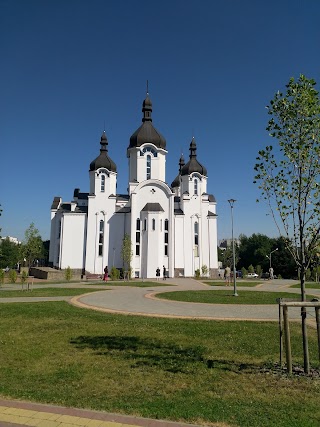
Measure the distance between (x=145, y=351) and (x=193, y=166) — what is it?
4596 centimetres

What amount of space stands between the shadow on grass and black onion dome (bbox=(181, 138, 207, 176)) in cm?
4416

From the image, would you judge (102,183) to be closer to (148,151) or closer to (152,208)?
(148,151)

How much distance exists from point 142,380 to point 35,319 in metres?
6.53

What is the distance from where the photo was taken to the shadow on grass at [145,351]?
7.30 metres

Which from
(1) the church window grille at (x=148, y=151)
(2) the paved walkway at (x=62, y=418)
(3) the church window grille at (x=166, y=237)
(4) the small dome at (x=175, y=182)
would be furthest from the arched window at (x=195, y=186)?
(2) the paved walkway at (x=62, y=418)

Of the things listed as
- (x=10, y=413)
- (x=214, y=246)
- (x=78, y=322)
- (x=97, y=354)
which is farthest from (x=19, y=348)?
(x=214, y=246)

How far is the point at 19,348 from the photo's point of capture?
8.45m

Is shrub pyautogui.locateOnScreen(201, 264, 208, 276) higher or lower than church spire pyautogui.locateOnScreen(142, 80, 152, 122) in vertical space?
lower

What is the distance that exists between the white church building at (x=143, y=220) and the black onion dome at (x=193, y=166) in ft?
0.53

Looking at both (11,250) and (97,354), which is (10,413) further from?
(11,250)

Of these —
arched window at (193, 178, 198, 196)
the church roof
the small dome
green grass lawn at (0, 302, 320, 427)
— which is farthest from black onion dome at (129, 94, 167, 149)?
green grass lawn at (0, 302, 320, 427)

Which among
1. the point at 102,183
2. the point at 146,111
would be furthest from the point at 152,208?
the point at 146,111

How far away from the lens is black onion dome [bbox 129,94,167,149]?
4944cm

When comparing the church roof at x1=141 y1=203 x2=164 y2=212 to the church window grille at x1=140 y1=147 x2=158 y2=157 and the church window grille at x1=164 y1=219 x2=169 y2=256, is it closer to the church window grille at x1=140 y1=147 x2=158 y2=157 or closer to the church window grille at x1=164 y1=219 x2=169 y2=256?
the church window grille at x1=164 y1=219 x2=169 y2=256
